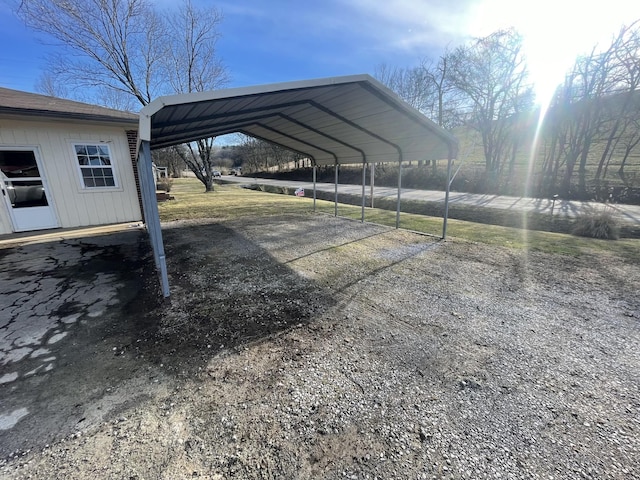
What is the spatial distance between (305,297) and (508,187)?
20.7 m

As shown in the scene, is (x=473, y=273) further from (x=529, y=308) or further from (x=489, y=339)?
(x=489, y=339)

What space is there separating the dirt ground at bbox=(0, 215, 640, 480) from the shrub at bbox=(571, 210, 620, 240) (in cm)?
418

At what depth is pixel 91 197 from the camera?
804cm

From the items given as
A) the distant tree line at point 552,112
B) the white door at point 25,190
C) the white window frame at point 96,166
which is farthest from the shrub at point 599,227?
the white door at point 25,190

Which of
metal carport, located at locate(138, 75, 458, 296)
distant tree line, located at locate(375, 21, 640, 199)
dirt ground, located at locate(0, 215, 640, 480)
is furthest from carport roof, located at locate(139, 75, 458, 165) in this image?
distant tree line, located at locate(375, 21, 640, 199)

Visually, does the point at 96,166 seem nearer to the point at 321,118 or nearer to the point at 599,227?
the point at 321,118

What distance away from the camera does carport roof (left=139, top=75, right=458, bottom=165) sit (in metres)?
3.79

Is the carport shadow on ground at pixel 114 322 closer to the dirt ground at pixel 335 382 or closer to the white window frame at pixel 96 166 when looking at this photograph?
the dirt ground at pixel 335 382

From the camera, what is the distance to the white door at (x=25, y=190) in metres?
6.95

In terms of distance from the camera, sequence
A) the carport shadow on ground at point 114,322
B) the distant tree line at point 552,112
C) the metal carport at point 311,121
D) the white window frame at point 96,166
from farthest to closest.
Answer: the distant tree line at point 552,112 < the white window frame at point 96,166 < the metal carport at point 311,121 < the carport shadow on ground at point 114,322

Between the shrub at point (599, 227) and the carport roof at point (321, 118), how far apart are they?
5.28 m

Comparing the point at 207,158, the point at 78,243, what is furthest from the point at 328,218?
the point at 207,158

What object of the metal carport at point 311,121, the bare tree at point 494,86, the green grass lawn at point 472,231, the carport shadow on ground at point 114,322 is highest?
the bare tree at point 494,86

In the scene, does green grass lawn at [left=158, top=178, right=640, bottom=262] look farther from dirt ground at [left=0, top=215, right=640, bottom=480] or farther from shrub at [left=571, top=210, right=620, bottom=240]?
dirt ground at [left=0, top=215, right=640, bottom=480]
